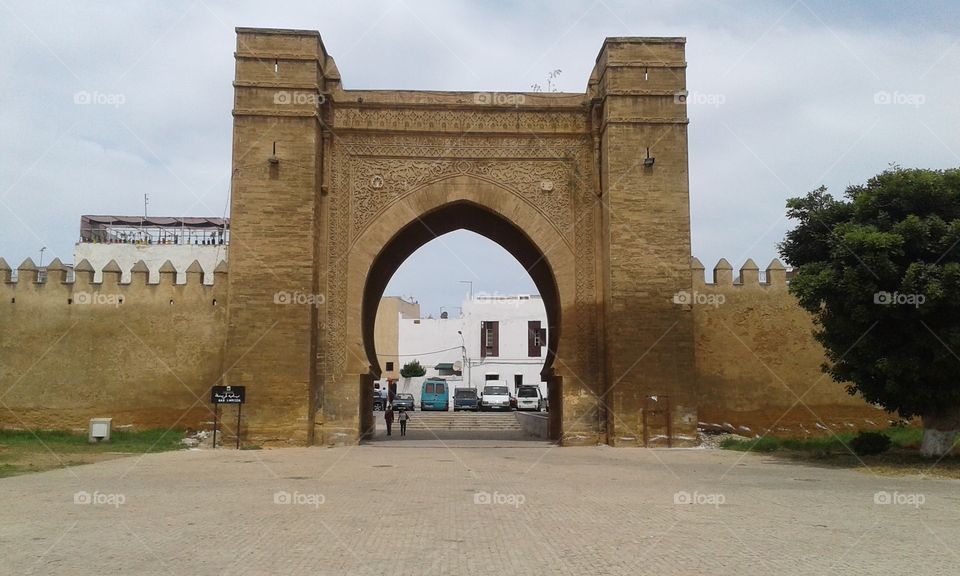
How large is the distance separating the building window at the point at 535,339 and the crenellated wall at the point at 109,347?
2413 cm

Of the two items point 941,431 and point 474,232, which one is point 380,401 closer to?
point 474,232

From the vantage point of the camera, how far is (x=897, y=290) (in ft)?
33.4

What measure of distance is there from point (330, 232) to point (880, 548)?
10.9 m

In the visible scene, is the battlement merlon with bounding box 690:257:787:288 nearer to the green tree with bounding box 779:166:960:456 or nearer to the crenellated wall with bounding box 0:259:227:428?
the green tree with bounding box 779:166:960:456

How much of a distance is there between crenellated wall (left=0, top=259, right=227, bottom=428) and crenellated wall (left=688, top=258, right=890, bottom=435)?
8716mm

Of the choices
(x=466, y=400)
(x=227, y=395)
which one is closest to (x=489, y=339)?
(x=466, y=400)

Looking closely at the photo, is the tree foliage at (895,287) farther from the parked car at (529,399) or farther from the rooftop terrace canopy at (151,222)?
the rooftop terrace canopy at (151,222)

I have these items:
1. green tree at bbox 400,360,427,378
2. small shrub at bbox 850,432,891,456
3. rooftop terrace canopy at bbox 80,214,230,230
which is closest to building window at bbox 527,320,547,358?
green tree at bbox 400,360,427,378

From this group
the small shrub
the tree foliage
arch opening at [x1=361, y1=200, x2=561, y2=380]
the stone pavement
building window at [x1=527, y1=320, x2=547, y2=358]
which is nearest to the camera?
the stone pavement

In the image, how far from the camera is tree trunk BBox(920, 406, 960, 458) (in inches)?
414

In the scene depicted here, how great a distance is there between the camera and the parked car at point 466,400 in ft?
102

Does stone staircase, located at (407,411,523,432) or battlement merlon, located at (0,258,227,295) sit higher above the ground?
battlement merlon, located at (0,258,227,295)

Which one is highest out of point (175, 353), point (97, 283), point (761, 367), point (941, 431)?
point (97, 283)

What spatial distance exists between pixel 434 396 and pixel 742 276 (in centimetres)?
1847
